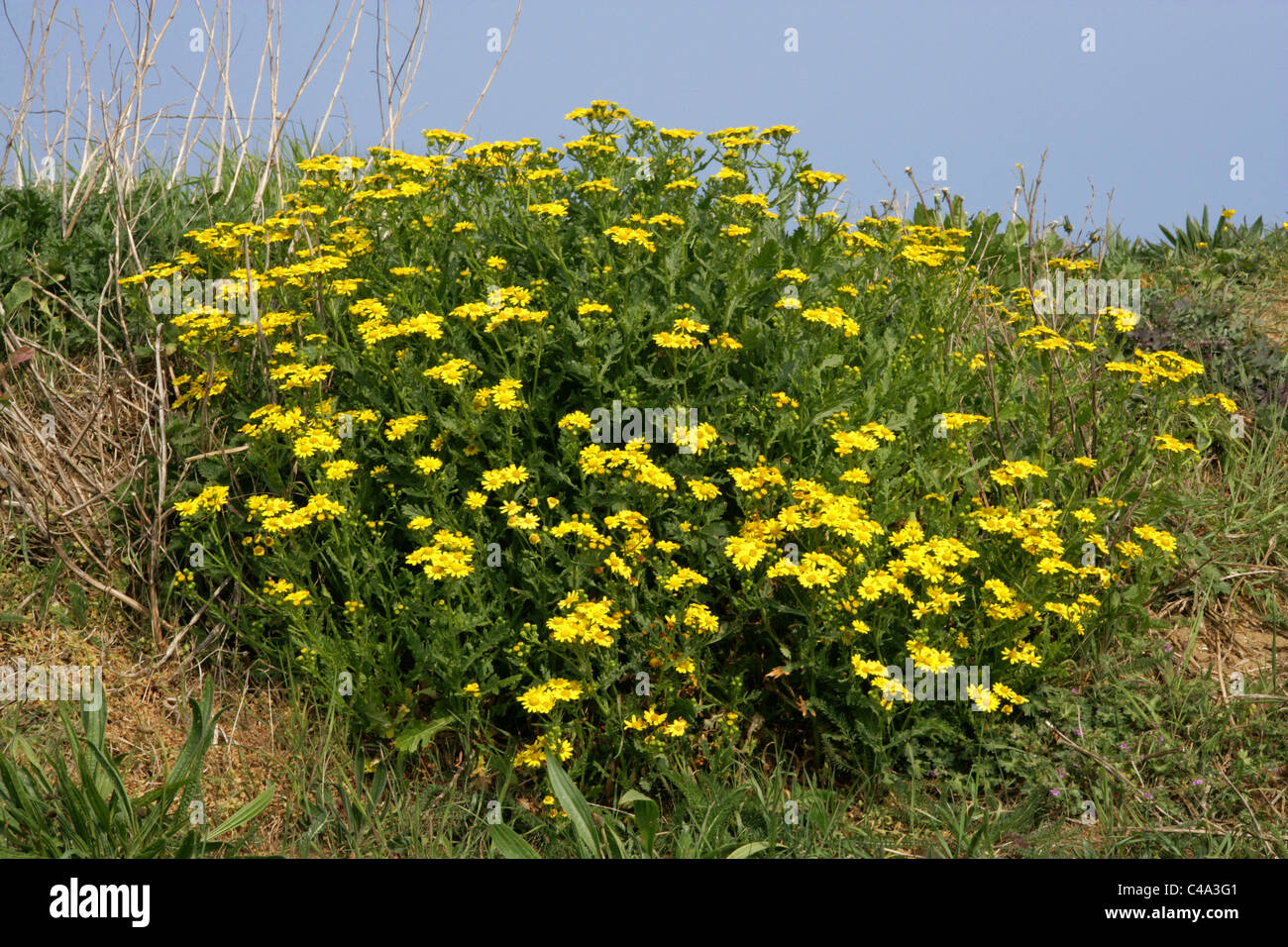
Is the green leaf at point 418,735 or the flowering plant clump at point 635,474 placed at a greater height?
the flowering plant clump at point 635,474

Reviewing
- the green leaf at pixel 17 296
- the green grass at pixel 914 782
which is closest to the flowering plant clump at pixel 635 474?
the green grass at pixel 914 782

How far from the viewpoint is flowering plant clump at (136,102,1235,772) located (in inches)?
143

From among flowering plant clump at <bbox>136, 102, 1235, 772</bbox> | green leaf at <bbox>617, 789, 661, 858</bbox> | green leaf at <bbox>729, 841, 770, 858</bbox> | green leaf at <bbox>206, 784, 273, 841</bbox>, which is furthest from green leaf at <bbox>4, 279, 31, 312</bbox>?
green leaf at <bbox>729, 841, 770, 858</bbox>

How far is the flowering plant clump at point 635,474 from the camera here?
11.9 ft

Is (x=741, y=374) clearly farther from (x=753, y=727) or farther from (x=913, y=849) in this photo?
(x=913, y=849)

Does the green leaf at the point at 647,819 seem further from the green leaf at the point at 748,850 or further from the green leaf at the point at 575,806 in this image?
the green leaf at the point at 748,850

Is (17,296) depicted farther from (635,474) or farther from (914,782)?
(914,782)

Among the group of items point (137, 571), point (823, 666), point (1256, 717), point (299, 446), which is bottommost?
point (1256, 717)

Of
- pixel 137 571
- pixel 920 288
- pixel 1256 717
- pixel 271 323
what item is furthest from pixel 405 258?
pixel 1256 717

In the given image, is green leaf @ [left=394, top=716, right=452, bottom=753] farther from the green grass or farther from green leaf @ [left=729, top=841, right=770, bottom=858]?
green leaf @ [left=729, top=841, right=770, bottom=858]

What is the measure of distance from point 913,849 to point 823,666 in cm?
66

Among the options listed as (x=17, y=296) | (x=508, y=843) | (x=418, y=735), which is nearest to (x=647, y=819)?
(x=508, y=843)

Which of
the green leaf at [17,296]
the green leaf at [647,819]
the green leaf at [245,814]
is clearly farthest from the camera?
the green leaf at [17,296]
